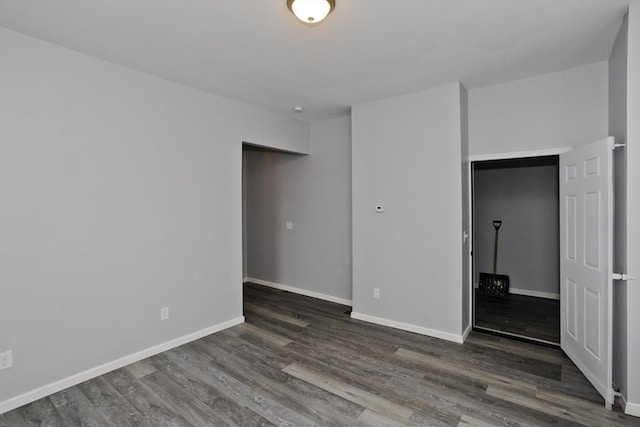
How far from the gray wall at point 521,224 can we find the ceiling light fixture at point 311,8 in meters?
4.53

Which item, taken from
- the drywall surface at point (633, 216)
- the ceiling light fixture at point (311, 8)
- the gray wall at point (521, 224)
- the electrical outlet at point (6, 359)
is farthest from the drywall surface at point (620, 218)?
the electrical outlet at point (6, 359)

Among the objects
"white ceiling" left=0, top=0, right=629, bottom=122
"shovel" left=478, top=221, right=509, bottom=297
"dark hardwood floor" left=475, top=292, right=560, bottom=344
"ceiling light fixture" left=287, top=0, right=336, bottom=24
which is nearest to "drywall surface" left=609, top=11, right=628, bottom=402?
"white ceiling" left=0, top=0, right=629, bottom=122

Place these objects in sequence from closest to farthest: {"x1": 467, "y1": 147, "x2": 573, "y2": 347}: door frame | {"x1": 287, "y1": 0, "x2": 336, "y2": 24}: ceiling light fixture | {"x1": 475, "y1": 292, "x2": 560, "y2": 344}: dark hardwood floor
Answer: {"x1": 287, "y1": 0, "x2": 336, "y2": 24}: ceiling light fixture
{"x1": 467, "y1": 147, "x2": 573, "y2": 347}: door frame
{"x1": 475, "y1": 292, "x2": 560, "y2": 344}: dark hardwood floor

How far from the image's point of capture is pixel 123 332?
9.85ft

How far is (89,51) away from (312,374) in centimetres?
326

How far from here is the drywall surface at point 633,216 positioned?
7.19 feet

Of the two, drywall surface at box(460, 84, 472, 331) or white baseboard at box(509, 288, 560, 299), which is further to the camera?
white baseboard at box(509, 288, 560, 299)

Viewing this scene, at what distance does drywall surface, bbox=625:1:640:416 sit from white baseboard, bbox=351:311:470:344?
1.41 m

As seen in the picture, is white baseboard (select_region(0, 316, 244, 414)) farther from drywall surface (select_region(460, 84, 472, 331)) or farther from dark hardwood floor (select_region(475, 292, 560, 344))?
dark hardwood floor (select_region(475, 292, 560, 344))

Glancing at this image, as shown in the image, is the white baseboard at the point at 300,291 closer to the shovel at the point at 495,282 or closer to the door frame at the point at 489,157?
the door frame at the point at 489,157

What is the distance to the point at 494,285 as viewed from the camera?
538 cm

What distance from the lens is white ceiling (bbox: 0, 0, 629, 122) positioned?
84.3 inches

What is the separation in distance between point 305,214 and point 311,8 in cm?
350

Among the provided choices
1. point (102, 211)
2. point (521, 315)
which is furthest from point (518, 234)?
point (102, 211)
